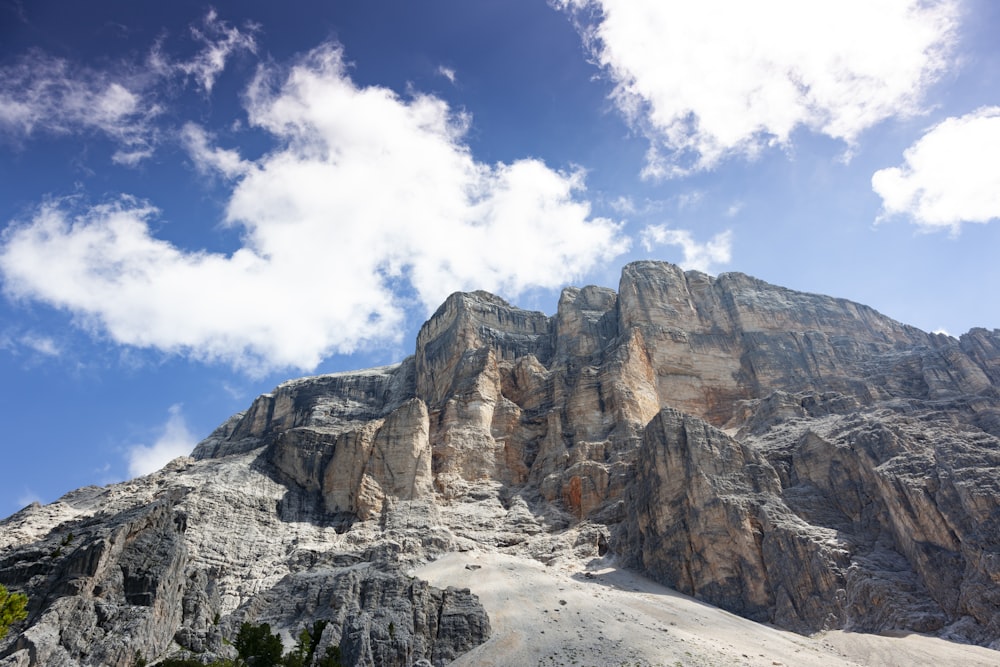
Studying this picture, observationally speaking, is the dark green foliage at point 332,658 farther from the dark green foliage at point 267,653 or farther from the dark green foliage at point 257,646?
the dark green foliage at point 257,646

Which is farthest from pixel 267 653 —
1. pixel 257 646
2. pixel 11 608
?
pixel 11 608

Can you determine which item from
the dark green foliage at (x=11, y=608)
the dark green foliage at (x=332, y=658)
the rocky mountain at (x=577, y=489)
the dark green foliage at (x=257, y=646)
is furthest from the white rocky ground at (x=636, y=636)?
the dark green foliage at (x=11, y=608)

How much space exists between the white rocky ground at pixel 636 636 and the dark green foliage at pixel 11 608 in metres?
31.4

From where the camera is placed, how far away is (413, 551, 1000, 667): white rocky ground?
172 ft

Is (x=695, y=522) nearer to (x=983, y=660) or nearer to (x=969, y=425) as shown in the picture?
(x=983, y=660)

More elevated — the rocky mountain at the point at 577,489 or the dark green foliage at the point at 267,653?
the rocky mountain at the point at 577,489

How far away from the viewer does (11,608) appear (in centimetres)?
5022

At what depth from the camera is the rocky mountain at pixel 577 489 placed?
58406 mm

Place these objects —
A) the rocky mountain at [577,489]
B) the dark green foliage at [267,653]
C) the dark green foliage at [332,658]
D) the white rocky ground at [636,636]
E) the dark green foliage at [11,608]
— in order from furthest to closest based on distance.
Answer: the rocky mountain at [577,489]
the white rocky ground at [636,636]
the dark green foliage at [332,658]
the dark green foliage at [267,653]
the dark green foliage at [11,608]

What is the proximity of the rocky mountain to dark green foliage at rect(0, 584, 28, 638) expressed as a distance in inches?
45.1

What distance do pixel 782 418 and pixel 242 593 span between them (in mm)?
70229

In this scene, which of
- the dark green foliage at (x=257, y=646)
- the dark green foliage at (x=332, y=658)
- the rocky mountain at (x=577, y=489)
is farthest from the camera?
the rocky mountain at (x=577, y=489)

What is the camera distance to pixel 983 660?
49.8m

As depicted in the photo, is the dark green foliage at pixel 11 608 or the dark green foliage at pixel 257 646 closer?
the dark green foliage at pixel 11 608
